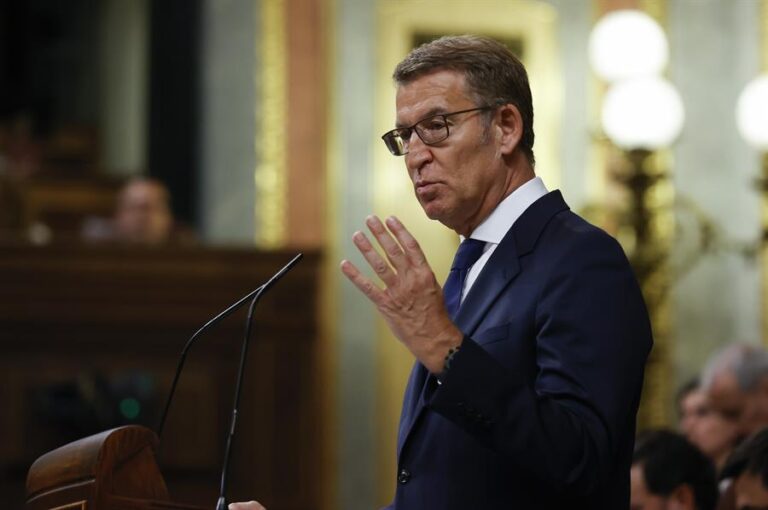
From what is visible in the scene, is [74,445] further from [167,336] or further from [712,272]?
[712,272]

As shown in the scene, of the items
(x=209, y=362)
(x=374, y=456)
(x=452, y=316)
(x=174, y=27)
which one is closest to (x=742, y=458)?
(x=452, y=316)

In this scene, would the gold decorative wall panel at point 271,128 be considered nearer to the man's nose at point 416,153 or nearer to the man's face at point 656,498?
the man's face at point 656,498

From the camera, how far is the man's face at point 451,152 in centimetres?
261

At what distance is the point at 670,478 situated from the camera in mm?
3959

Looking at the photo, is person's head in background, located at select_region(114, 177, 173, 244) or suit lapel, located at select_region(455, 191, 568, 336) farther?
person's head in background, located at select_region(114, 177, 173, 244)

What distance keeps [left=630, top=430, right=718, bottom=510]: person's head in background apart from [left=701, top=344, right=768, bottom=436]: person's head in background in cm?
128

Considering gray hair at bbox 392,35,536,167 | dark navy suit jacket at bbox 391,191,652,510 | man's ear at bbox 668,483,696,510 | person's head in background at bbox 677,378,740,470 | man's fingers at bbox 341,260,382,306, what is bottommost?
person's head in background at bbox 677,378,740,470

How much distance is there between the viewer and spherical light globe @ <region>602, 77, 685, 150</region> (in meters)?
7.33

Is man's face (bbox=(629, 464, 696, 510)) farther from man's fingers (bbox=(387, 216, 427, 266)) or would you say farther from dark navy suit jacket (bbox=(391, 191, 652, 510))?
man's fingers (bbox=(387, 216, 427, 266))

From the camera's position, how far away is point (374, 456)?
9.49 m

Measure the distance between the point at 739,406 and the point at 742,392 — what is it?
0.05 metres

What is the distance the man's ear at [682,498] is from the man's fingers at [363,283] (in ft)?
6.12

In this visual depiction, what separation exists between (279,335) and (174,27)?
2.92m

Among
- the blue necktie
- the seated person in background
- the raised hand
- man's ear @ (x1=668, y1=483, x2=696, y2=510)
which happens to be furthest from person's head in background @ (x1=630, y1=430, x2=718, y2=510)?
the seated person in background
